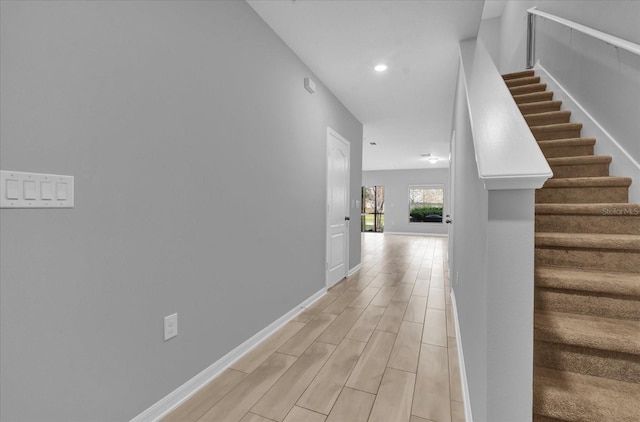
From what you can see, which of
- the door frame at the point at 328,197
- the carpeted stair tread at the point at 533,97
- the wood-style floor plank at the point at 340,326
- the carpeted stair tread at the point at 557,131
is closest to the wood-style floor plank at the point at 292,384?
the wood-style floor plank at the point at 340,326

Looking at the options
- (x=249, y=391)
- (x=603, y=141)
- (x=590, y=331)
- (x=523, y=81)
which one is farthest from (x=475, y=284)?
(x=523, y=81)

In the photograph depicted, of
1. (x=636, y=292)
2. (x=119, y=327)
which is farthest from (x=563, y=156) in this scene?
(x=119, y=327)

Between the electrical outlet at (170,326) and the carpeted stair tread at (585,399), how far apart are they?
65.0 inches

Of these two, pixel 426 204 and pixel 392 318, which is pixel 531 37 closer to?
pixel 392 318

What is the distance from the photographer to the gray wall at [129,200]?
99cm

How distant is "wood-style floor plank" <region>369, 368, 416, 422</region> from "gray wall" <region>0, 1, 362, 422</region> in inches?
40.5

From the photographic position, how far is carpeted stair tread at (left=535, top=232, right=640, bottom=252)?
144cm

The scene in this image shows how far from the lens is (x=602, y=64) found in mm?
2227

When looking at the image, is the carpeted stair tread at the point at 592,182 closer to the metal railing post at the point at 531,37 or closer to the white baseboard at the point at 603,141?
the white baseboard at the point at 603,141

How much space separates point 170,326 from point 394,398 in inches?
51.2

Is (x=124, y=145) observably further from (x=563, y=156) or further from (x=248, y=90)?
(x=563, y=156)

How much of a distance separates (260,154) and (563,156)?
2.41 m

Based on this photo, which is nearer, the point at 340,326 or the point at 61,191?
the point at 61,191

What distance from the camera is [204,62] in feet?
5.66
